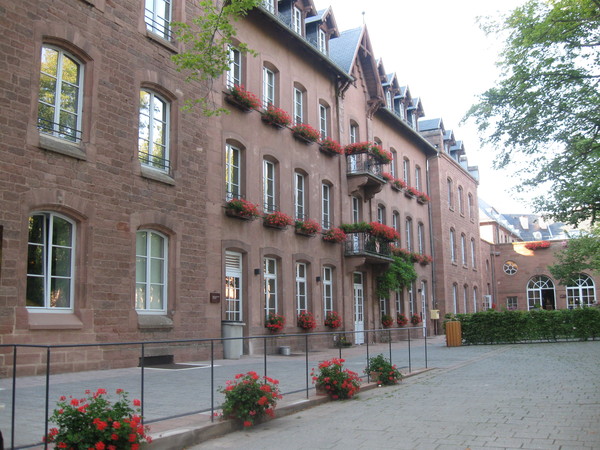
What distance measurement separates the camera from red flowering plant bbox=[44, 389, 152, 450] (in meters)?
5.48

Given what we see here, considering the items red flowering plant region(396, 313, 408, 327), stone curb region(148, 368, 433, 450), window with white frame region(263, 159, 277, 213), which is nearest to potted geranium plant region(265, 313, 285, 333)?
window with white frame region(263, 159, 277, 213)

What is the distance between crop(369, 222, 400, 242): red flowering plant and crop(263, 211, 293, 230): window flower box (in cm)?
534

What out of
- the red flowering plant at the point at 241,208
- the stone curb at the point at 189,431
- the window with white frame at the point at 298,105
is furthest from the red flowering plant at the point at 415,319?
the stone curb at the point at 189,431

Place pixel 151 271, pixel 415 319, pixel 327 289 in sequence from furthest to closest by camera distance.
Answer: pixel 415 319 < pixel 327 289 < pixel 151 271

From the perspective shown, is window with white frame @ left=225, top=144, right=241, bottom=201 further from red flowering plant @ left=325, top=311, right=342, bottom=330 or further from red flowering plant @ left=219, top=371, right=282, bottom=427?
red flowering plant @ left=219, top=371, right=282, bottom=427

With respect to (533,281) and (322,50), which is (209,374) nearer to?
(322,50)

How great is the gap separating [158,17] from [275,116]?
5.37m

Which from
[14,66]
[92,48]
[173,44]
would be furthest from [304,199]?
[14,66]

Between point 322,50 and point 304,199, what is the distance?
6306 millimetres

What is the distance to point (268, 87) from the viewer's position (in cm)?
2058

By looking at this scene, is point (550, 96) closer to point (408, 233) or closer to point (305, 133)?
point (305, 133)

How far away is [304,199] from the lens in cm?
2195

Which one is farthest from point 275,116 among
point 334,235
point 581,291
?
point 581,291

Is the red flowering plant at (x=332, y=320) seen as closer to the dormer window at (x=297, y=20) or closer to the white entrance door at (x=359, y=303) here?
the white entrance door at (x=359, y=303)
